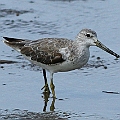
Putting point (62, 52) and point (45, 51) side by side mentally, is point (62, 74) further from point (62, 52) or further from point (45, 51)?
point (62, 52)

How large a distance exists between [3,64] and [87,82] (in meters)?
1.68

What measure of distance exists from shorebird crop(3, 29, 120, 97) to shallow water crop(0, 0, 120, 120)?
39 cm

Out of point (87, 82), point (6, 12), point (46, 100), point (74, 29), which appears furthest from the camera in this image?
point (6, 12)

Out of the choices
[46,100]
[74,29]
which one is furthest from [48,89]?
[74,29]

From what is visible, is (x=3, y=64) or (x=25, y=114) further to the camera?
(x=3, y=64)

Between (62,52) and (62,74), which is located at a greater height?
(62,52)

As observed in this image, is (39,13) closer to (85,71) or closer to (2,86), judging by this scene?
(85,71)

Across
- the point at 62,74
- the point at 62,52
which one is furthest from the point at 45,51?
the point at 62,74

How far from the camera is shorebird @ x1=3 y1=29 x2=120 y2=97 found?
9.76 meters

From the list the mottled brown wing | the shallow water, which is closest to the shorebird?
the mottled brown wing

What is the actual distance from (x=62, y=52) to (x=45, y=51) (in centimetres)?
38

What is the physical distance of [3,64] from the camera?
36.7 feet

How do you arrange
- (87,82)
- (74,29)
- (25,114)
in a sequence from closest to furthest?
(25,114)
(87,82)
(74,29)

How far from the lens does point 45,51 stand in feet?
33.1
